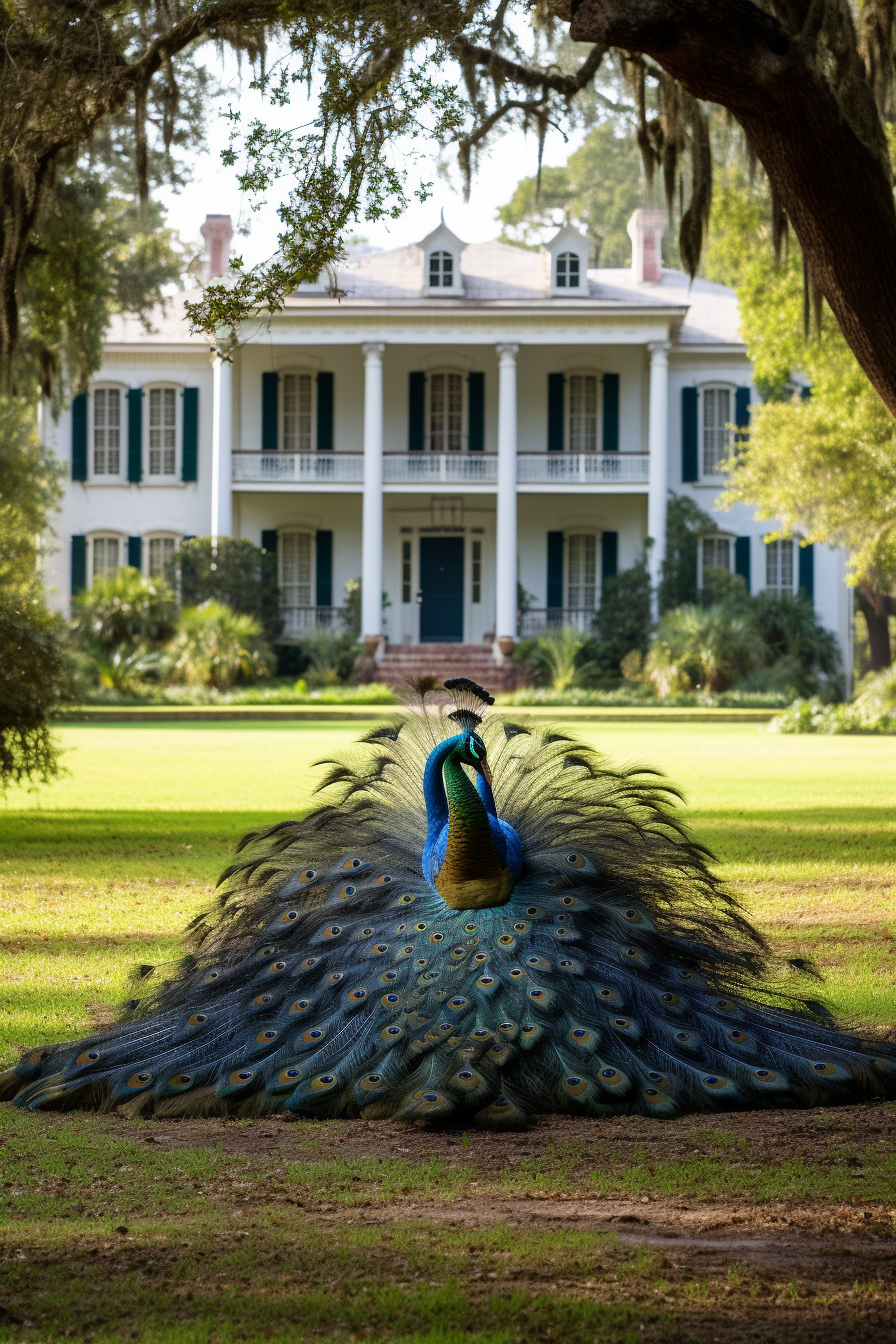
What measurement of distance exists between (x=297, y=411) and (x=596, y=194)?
23.8 metres

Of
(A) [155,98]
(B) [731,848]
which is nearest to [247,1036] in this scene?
(B) [731,848]

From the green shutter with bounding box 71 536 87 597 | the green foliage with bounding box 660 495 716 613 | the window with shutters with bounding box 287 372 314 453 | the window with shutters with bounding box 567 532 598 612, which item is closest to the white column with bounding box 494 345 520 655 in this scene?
the window with shutters with bounding box 567 532 598 612

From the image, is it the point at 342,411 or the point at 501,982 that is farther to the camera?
the point at 342,411

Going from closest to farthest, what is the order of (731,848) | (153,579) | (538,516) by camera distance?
(731,848) → (153,579) → (538,516)

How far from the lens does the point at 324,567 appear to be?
100.0 ft

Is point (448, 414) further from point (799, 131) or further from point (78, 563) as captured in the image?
point (799, 131)

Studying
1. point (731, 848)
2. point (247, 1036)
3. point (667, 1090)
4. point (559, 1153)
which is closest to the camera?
point (559, 1153)

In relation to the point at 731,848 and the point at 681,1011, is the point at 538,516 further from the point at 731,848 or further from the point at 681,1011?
the point at 681,1011

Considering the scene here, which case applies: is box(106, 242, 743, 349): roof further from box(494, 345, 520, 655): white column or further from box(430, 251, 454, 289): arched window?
box(494, 345, 520, 655): white column

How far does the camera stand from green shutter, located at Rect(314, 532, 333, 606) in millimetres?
30359

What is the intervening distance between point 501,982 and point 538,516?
2695 cm

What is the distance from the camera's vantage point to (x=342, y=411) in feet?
101

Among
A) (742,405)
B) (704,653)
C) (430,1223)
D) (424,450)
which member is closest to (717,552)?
(742,405)

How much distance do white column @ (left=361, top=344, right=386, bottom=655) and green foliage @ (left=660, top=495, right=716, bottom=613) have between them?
557cm
